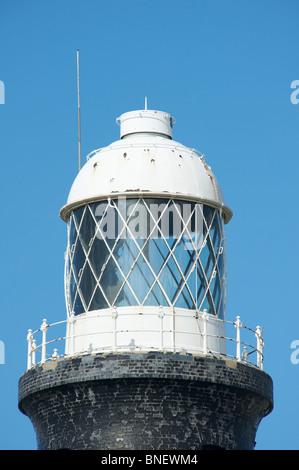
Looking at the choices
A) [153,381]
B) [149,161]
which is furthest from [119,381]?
[149,161]

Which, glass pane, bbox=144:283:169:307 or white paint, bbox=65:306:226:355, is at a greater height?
glass pane, bbox=144:283:169:307

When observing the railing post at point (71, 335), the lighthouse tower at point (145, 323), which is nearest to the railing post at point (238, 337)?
the lighthouse tower at point (145, 323)

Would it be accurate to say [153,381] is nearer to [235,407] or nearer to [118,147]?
[235,407]

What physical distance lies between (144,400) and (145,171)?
20.3 ft

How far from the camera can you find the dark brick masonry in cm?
6003

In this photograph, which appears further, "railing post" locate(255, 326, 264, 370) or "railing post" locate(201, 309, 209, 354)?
"railing post" locate(255, 326, 264, 370)

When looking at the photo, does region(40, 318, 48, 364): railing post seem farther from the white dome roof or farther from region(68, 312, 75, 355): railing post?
the white dome roof

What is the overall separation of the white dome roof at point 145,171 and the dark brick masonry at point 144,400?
4.61 meters

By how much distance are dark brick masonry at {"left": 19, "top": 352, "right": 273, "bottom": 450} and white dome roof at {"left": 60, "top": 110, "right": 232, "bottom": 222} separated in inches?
181

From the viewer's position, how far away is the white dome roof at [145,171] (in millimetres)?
62438

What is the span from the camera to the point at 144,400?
60188 mm

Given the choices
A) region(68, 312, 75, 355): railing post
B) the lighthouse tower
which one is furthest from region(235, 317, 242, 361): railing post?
region(68, 312, 75, 355): railing post

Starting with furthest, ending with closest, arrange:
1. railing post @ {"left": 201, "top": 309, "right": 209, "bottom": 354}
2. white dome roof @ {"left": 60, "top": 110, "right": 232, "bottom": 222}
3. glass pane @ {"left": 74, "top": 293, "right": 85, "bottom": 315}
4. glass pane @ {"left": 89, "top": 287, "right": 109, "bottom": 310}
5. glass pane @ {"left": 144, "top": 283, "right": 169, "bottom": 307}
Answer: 1. white dome roof @ {"left": 60, "top": 110, "right": 232, "bottom": 222}
2. glass pane @ {"left": 74, "top": 293, "right": 85, "bottom": 315}
3. glass pane @ {"left": 89, "top": 287, "right": 109, "bottom": 310}
4. glass pane @ {"left": 144, "top": 283, "right": 169, "bottom": 307}
5. railing post @ {"left": 201, "top": 309, "right": 209, "bottom": 354}

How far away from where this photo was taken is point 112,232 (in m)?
62.2
